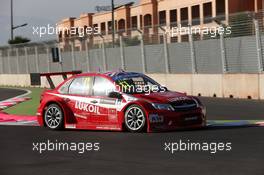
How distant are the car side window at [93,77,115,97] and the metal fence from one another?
10203 mm

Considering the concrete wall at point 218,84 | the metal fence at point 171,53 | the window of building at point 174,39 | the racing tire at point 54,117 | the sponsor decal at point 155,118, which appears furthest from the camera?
the window of building at point 174,39

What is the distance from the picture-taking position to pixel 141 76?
49.3ft

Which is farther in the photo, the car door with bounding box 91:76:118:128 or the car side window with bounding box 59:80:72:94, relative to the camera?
the car side window with bounding box 59:80:72:94

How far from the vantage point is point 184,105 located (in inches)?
532

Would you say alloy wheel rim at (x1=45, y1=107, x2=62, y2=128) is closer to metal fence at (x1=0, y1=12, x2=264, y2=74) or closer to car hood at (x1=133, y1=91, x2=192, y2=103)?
car hood at (x1=133, y1=91, x2=192, y2=103)

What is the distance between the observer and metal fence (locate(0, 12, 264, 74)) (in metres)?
24.4

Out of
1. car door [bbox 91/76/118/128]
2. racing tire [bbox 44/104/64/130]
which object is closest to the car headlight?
car door [bbox 91/76/118/128]

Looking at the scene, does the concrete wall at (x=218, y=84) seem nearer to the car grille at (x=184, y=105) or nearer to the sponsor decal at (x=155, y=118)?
the car grille at (x=184, y=105)

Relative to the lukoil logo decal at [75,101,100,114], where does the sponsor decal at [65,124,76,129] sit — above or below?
below

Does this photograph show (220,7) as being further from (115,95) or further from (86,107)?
(115,95)

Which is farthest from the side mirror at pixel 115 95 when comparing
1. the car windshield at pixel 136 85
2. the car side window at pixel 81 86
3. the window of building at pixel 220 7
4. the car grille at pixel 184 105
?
the window of building at pixel 220 7

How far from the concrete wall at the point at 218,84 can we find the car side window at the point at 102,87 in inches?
373

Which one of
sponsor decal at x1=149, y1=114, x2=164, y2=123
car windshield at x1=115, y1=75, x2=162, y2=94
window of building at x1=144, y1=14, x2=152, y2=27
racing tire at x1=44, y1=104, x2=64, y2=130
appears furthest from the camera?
window of building at x1=144, y1=14, x2=152, y2=27

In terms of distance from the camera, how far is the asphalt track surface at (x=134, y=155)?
352 inches
